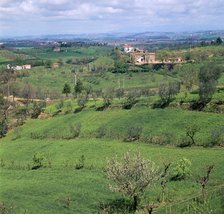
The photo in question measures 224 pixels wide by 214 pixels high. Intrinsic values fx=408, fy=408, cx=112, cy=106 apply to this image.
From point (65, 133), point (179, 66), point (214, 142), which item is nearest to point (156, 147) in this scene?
point (214, 142)

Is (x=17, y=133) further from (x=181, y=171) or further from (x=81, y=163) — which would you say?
(x=181, y=171)

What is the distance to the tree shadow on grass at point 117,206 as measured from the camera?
3825 cm

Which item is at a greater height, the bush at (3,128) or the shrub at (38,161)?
the shrub at (38,161)

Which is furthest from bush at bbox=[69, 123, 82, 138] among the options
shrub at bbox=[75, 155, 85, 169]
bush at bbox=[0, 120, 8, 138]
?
bush at bbox=[0, 120, 8, 138]

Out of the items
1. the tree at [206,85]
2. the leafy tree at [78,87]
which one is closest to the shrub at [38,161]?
the tree at [206,85]

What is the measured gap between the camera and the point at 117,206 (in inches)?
1558

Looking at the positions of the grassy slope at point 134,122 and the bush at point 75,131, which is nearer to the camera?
the grassy slope at point 134,122

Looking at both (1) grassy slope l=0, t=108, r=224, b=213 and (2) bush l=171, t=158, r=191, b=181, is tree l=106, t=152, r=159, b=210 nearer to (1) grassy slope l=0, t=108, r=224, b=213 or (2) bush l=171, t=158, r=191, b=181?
(1) grassy slope l=0, t=108, r=224, b=213

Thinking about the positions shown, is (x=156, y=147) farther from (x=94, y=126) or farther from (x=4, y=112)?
(x=4, y=112)

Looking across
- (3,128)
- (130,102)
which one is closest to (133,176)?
(130,102)

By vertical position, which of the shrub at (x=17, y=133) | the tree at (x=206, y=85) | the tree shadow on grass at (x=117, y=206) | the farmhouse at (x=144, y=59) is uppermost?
the tree at (x=206, y=85)

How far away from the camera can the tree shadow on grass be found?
38.2 metres

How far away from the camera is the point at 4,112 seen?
4053 inches

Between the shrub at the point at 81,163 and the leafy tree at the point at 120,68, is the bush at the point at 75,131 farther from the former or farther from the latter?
the leafy tree at the point at 120,68
